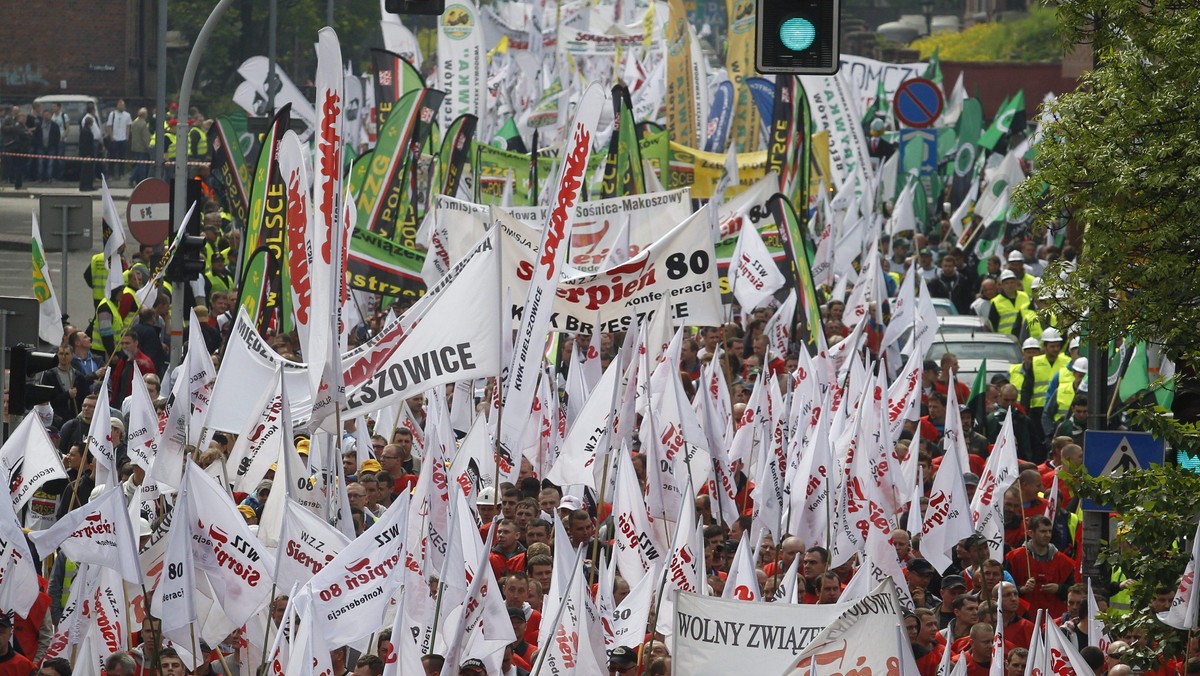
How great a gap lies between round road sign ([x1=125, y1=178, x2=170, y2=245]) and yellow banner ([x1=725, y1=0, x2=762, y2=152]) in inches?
648

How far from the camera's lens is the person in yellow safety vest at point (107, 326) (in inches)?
768

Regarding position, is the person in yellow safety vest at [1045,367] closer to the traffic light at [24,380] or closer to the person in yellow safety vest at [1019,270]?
the person in yellow safety vest at [1019,270]

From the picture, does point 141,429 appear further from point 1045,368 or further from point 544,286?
point 1045,368

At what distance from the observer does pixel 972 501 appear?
14305mm

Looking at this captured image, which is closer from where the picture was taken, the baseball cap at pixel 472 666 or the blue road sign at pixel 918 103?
the baseball cap at pixel 472 666

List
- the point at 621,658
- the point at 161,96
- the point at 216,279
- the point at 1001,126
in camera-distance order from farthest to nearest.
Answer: the point at 1001,126, the point at 161,96, the point at 216,279, the point at 621,658

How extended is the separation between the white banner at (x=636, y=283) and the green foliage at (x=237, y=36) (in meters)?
36.8

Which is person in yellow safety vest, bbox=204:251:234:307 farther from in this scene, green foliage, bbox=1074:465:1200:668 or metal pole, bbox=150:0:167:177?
green foliage, bbox=1074:465:1200:668

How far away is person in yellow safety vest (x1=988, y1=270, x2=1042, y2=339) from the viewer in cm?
2284

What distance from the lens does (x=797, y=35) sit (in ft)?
30.1

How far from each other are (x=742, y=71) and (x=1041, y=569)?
26.9 meters

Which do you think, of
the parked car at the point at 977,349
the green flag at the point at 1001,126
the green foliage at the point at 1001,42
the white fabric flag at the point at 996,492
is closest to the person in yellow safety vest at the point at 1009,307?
the parked car at the point at 977,349

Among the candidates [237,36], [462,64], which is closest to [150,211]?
[462,64]

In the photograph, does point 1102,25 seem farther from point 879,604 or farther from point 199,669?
point 199,669
